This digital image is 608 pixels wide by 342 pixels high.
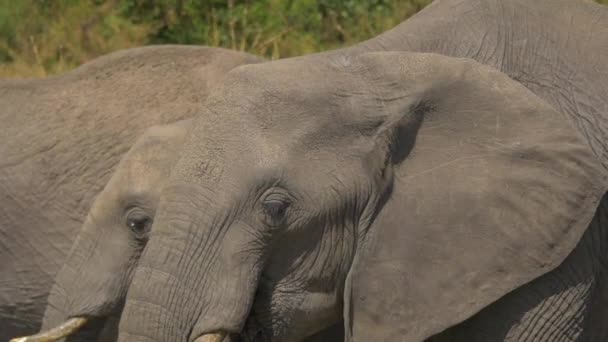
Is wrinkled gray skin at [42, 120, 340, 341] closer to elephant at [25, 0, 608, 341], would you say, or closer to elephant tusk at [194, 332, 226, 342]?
elephant at [25, 0, 608, 341]

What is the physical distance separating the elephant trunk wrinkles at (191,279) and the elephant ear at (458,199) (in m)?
0.35

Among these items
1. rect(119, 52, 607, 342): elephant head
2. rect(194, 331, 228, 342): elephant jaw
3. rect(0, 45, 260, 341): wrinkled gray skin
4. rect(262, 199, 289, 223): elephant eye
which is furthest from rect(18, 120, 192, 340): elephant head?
rect(194, 331, 228, 342): elephant jaw

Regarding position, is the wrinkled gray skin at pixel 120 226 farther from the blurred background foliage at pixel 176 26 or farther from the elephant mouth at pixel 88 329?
the blurred background foliage at pixel 176 26

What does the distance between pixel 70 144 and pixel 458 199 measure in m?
1.85

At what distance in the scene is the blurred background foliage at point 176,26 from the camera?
850 cm

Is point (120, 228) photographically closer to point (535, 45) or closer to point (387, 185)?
point (387, 185)

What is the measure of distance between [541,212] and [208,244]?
88cm

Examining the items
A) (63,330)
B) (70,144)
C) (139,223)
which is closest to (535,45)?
(139,223)

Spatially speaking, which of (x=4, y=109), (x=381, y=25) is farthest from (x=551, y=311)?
(x=381, y=25)

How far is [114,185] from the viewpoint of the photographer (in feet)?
16.4

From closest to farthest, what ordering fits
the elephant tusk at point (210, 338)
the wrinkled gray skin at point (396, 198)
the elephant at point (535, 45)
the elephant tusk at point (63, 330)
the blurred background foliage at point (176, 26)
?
the elephant tusk at point (210, 338) → the wrinkled gray skin at point (396, 198) → the elephant at point (535, 45) → the elephant tusk at point (63, 330) → the blurred background foliage at point (176, 26)

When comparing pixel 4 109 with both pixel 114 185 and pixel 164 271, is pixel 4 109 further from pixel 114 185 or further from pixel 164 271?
pixel 164 271

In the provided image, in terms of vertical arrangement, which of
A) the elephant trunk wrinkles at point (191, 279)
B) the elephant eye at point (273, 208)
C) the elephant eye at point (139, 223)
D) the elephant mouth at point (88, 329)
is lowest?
the elephant mouth at point (88, 329)

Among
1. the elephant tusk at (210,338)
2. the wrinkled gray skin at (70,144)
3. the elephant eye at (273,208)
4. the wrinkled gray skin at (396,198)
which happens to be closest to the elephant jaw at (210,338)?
the elephant tusk at (210,338)
